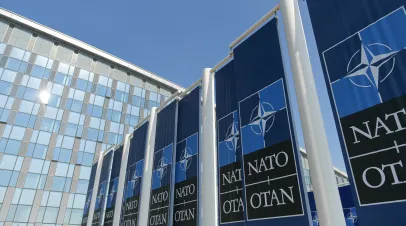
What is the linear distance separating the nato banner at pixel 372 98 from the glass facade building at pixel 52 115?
35903 millimetres

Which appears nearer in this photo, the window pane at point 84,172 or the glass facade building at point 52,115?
the glass facade building at point 52,115

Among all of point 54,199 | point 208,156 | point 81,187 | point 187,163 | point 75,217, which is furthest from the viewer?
point 81,187

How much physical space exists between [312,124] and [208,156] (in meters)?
5.11

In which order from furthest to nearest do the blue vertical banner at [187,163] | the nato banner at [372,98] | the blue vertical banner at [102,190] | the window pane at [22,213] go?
the window pane at [22,213] < the blue vertical banner at [102,190] < the blue vertical banner at [187,163] < the nato banner at [372,98]

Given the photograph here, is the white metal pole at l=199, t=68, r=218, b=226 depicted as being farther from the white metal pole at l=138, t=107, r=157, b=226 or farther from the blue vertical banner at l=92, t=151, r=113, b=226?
the blue vertical banner at l=92, t=151, r=113, b=226

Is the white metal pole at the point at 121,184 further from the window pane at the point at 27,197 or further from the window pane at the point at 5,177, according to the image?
the window pane at the point at 5,177

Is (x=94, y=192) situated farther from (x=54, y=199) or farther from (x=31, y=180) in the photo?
(x=31, y=180)

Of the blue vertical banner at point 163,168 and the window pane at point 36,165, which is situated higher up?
the window pane at point 36,165

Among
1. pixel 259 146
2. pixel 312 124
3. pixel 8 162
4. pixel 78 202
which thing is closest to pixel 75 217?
pixel 78 202

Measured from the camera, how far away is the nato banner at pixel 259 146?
7684 millimetres

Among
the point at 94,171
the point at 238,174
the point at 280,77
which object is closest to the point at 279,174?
the point at 238,174

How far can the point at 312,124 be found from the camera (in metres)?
7.44

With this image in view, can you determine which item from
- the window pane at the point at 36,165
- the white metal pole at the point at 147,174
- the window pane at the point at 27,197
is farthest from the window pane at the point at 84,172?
the white metal pole at the point at 147,174

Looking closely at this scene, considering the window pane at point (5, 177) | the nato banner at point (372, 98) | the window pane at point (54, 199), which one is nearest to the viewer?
the nato banner at point (372, 98)
